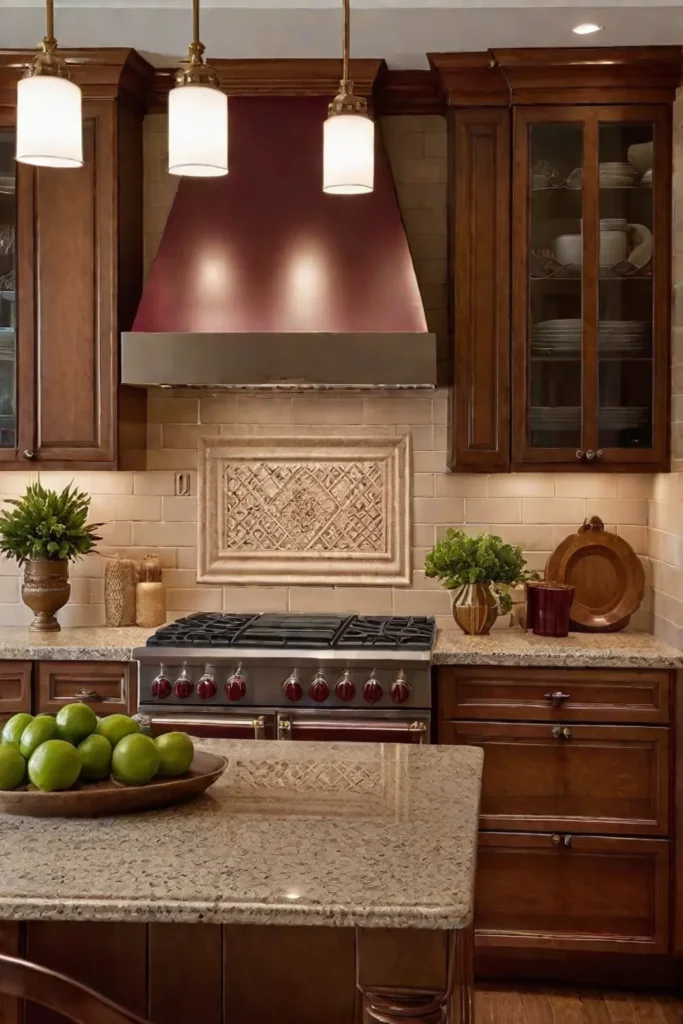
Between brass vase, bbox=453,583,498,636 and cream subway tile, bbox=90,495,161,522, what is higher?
cream subway tile, bbox=90,495,161,522

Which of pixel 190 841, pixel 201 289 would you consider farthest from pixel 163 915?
pixel 201 289

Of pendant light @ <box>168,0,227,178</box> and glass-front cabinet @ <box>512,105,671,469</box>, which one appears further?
glass-front cabinet @ <box>512,105,671,469</box>

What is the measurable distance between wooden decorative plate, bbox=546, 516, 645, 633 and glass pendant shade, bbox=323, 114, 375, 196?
2.64m

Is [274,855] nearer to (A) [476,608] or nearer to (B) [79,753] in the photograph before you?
(B) [79,753]

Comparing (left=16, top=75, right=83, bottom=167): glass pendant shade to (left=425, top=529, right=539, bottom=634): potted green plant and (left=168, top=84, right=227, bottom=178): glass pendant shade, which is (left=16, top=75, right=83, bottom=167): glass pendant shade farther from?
(left=425, top=529, right=539, bottom=634): potted green plant

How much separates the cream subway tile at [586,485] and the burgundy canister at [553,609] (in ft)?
1.47

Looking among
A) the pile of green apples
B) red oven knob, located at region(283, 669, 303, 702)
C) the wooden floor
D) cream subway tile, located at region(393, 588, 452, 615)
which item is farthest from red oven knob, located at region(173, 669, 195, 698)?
the pile of green apples

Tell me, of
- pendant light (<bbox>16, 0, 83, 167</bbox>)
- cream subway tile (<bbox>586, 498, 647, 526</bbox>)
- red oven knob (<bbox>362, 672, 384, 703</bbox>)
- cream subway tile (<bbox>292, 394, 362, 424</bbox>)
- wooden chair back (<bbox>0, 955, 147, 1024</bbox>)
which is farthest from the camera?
cream subway tile (<bbox>292, 394, 362, 424</bbox>)

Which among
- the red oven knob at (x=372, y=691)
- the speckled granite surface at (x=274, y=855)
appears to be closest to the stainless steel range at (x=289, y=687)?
the red oven knob at (x=372, y=691)

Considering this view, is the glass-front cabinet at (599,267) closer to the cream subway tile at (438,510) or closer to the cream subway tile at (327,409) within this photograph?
the cream subway tile at (438,510)

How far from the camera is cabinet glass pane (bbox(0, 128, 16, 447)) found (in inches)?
168

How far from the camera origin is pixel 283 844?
6.23 feet

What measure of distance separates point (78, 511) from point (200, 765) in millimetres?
2348

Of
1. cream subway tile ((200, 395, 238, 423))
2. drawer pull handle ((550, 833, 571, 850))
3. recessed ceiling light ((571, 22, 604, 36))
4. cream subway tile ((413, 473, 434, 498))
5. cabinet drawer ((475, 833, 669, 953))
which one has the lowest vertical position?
cabinet drawer ((475, 833, 669, 953))
